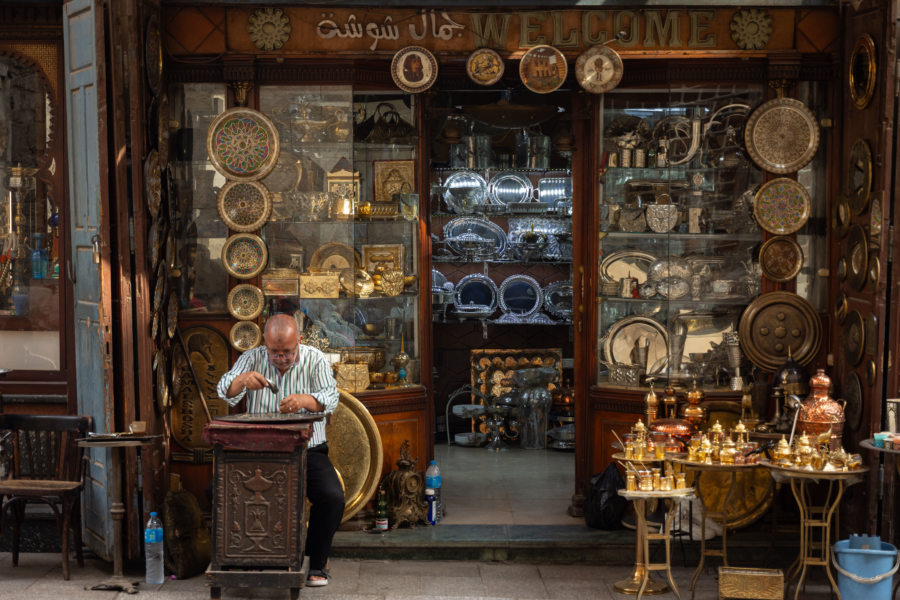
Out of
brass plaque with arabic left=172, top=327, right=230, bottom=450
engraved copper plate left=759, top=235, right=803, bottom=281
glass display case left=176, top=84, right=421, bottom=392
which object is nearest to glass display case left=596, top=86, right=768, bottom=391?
engraved copper plate left=759, top=235, right=803, bottom=281

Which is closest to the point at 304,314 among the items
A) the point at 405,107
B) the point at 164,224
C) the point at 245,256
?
the point at 245,256

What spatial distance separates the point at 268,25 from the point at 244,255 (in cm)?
162

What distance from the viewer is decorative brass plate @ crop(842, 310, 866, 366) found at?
→ 696 cm

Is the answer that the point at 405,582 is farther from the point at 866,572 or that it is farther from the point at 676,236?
the point at 676,236

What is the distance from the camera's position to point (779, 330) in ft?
25.1

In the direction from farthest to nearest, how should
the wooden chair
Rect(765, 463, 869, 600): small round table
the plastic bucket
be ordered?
the wooden chair
Rect(765, 463, 869, 600): small round table
the plastic bucket

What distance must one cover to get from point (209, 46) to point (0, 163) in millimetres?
1744

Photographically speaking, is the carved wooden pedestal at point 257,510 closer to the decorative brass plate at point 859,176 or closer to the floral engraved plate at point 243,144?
the floral engraved plate at point 243,144

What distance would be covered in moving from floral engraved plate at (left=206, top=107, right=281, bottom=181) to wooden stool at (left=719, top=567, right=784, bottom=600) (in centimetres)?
412

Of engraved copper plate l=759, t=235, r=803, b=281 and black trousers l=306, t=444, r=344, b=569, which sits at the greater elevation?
engraved copper plate l=759, t=235, r=803, b=281

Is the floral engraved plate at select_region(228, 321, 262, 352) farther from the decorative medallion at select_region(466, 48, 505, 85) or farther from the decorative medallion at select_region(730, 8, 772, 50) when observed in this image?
the decorative medallion at select_region(730, 8, 772, 50)

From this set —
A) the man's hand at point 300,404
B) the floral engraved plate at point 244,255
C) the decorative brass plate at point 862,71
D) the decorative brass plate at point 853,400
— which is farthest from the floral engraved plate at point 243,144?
the decorative brass plate at point 853,400

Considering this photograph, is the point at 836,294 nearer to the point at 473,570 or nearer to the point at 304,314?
the point at 473,570

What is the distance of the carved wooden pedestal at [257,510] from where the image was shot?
616cm
